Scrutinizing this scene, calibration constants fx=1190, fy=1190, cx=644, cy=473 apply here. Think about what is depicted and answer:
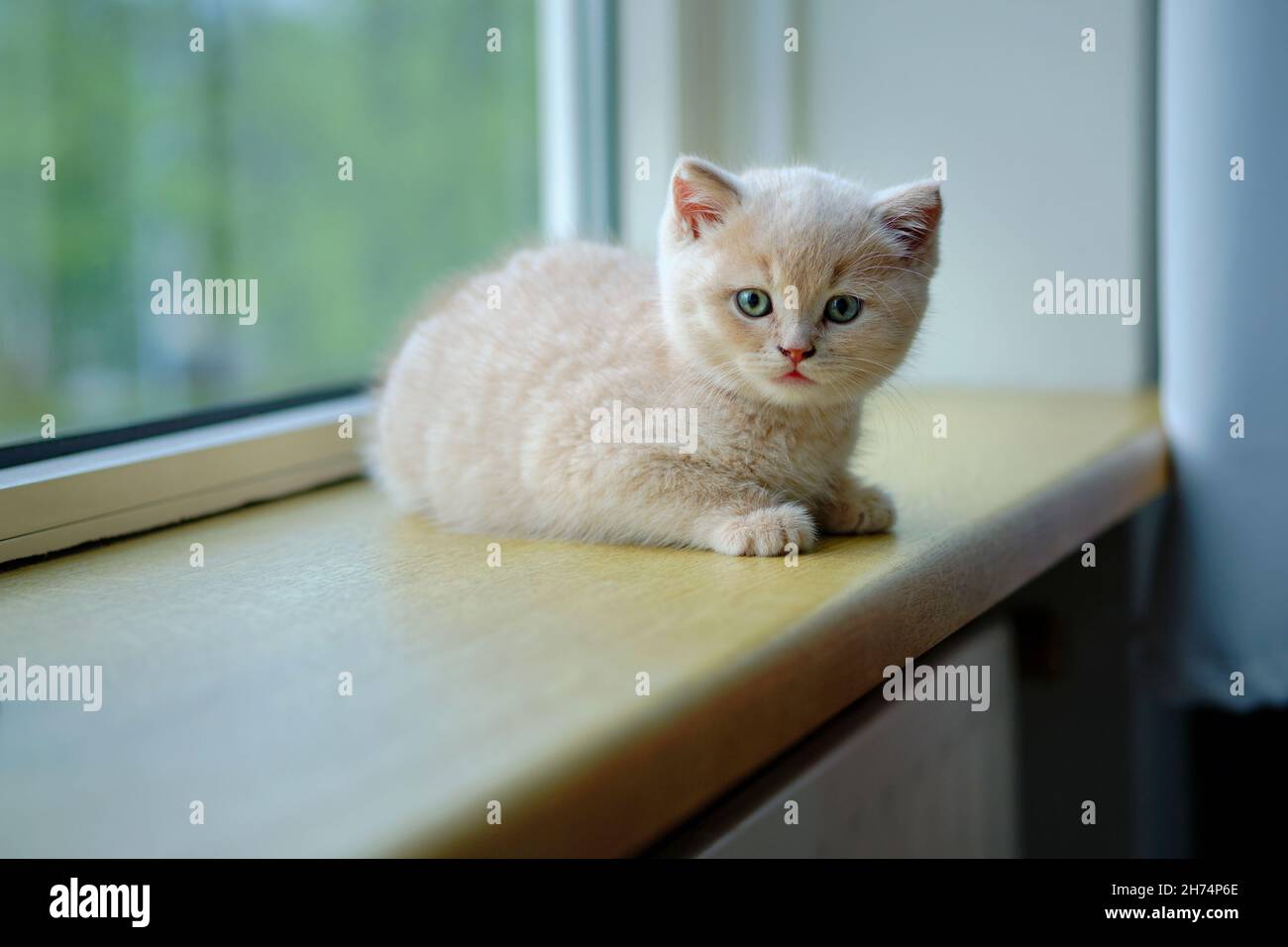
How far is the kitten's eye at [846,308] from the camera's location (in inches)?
38.0

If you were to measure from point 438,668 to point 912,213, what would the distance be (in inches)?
21.7

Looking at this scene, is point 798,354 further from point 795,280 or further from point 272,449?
point 272,449

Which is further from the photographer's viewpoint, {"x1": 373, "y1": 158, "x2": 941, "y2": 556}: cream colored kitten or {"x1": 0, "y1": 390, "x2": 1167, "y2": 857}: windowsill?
{"x1": 373, "y1": 158, "x2": 941, "y2": 556}: cream colored kitten

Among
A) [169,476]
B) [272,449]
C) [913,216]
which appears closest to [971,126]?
[913,216]

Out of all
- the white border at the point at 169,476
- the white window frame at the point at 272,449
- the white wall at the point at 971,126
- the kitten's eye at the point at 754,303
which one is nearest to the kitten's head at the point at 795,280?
the kitten's eye at the point at 754,303

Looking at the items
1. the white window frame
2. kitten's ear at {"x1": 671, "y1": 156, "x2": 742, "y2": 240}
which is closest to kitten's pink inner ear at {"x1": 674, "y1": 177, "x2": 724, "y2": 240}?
kitten's ear at {"x1": 671, "y1": 156, "x2": 742, "y2": 240}

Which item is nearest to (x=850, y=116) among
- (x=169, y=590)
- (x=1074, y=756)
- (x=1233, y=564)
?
(x=1233, y=564)

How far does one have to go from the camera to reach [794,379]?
954 millimetres

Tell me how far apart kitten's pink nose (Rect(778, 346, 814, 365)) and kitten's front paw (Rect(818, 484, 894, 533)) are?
0.18m

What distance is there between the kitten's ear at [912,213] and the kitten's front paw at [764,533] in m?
0.24

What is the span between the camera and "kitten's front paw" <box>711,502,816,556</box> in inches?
37.6

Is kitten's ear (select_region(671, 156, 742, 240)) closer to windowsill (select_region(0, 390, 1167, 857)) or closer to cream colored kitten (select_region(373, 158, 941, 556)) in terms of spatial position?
cream colored kitten (select_region(373, 158, 941, 556))

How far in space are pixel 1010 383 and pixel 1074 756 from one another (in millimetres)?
557

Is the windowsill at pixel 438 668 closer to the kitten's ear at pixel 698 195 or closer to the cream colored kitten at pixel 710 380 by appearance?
the cream colored kitten at pixel 710 380
